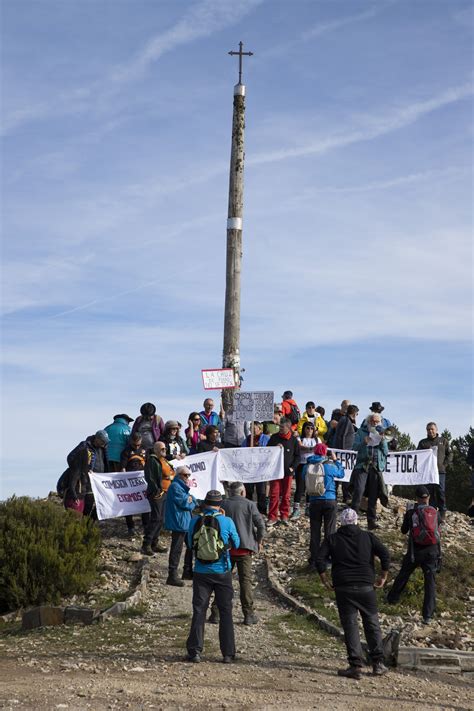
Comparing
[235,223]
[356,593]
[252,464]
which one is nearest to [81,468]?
[252,464]

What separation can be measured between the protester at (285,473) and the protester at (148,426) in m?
2.69

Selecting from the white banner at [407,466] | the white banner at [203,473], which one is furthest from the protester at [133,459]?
the white banner at [407,466]

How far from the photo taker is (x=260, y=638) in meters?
14.9

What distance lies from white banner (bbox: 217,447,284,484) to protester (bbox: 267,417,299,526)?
181 millimetres

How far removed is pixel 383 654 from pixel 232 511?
3425 mm

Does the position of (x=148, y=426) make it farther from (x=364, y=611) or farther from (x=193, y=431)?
(x=364, y=611)

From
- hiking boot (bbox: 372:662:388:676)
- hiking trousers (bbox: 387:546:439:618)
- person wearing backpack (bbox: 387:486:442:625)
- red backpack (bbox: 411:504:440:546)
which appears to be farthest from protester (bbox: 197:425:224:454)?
hiking boot (bbox: 372:662:388:676)

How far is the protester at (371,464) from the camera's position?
22281 millimetres

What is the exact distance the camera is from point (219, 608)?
521 inches

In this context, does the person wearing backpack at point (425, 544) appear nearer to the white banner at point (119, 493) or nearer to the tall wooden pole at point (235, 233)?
the white banner at point (119, 493)

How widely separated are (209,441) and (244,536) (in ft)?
23.3

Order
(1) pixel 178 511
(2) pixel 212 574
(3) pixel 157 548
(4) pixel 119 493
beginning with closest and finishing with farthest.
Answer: (2) pixel 212 574 < (1) pixel 178 511 < (3) pixel 157 548 < (4) pixel 119 493

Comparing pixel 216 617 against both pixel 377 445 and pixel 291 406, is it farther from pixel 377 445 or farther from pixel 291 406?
pixel 291 406

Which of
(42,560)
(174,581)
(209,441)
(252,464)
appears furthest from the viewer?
(252,464)
